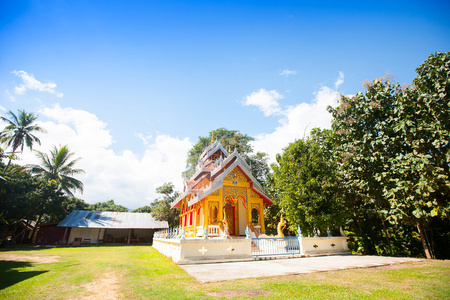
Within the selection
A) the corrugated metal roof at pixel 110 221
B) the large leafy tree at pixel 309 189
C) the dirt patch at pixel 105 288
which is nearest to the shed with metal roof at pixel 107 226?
the corrugated metal roof at pixel 110 221

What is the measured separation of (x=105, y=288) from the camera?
5.41 metres

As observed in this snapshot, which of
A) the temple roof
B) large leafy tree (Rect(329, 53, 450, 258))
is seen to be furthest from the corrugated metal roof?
A: large leafy tree (Rect(329, 53, 450, 258))

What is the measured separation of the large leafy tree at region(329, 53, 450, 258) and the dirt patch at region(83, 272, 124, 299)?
1184 cm

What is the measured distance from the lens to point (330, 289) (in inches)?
197

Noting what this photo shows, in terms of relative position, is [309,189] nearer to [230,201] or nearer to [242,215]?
[242,215]

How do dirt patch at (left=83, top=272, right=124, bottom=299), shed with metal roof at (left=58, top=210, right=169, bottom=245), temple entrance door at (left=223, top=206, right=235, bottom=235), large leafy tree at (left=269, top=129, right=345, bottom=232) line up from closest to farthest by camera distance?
dirt patch at (left=83, top=272, right=124, bottom=299), large leafy tree at (left=269, top=129, right=345, bottom=232), temple entrance door at (left=223, top=206, right=235, bottom=235), shed with metal roof at (left=58, top=210, right=169, bottom=245)

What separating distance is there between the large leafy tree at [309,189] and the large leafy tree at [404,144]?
4.90 feet

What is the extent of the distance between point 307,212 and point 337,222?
1.83 metres

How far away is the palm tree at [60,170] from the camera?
1139 inches

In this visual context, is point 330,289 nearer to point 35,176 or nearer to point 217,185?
point 217,185

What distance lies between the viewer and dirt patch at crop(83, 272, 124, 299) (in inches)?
186

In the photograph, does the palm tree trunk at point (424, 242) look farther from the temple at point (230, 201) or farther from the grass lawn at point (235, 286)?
the temple at point (230, 201)

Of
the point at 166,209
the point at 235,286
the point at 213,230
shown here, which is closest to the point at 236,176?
the point at 213,230

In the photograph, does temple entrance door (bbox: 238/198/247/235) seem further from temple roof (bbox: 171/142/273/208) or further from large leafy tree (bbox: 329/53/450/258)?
large leafy tree (bbox: 329/53/450/258)
